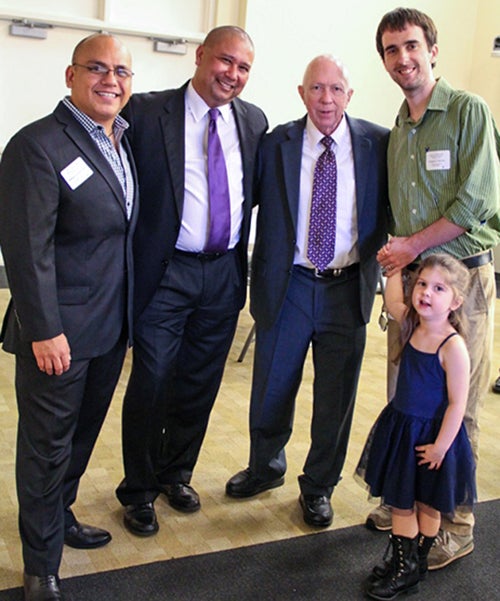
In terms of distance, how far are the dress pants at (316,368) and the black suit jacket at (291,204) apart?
6 centimetres

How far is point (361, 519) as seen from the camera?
9.30ft

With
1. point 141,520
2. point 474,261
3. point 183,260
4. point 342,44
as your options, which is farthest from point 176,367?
point 342,44

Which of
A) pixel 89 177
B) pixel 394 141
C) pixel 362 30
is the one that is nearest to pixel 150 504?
pixel 89 177

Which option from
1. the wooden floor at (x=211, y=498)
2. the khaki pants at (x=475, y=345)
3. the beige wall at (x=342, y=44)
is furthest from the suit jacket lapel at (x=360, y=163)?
the beige wall at (x=342, y=44)

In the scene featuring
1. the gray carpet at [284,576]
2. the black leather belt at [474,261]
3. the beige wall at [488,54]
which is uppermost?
the beige wall at [488,54]

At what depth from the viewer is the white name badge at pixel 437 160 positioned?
2.36 meters

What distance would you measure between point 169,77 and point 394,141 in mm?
4755

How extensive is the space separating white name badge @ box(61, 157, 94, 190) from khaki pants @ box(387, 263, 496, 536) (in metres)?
1.10

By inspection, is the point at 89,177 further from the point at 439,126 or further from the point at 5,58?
the point at 5,58

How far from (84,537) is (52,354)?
0.83 meters

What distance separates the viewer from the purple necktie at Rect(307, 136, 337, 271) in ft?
8.41

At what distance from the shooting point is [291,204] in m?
2.58

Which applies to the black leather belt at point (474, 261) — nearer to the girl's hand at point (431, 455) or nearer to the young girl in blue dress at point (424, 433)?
the young girl in blue dress at point (424, 433)

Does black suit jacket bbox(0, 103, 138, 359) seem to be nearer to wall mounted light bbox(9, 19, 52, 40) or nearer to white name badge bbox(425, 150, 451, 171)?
white name badge bbox(425, 150, 451, 171)
